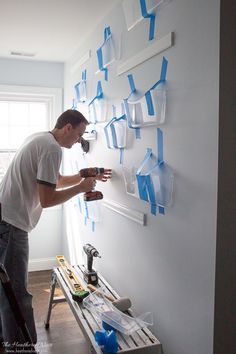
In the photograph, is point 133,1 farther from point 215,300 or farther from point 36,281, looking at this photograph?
point 36,281

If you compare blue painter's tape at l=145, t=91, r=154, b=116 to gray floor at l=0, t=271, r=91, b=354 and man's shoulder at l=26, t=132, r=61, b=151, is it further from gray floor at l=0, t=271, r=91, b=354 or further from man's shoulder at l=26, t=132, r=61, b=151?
gray floor at l=0, t=271, r=91, b=354

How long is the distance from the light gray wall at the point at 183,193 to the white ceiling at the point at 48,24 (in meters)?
0.49

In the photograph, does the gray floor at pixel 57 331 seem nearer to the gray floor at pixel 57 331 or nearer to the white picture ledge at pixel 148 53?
the gray floor at pixel 57 331

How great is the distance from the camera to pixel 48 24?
9.61ft

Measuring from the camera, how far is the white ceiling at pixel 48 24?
253 cm

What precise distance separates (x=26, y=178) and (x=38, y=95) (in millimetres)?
2169

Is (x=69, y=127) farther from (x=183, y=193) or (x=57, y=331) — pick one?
(x=57, y=331)

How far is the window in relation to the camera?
13.8 ft

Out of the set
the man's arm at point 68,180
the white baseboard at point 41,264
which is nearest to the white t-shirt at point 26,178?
the man's arm at point 68,180

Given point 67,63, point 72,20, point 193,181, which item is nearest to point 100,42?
point 72,20

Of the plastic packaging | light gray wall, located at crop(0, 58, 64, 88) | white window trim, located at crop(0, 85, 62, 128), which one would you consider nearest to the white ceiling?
light gray wall, located at crop(0, 58, 64, 88)

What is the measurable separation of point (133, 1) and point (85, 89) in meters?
1.32

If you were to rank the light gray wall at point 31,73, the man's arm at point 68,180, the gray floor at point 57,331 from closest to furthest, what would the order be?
the gray floor at point 57,331, the man's arm at point 68,180, the light gray wall at point 31,73

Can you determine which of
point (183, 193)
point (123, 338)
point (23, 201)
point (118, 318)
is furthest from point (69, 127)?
point (123, 338)
